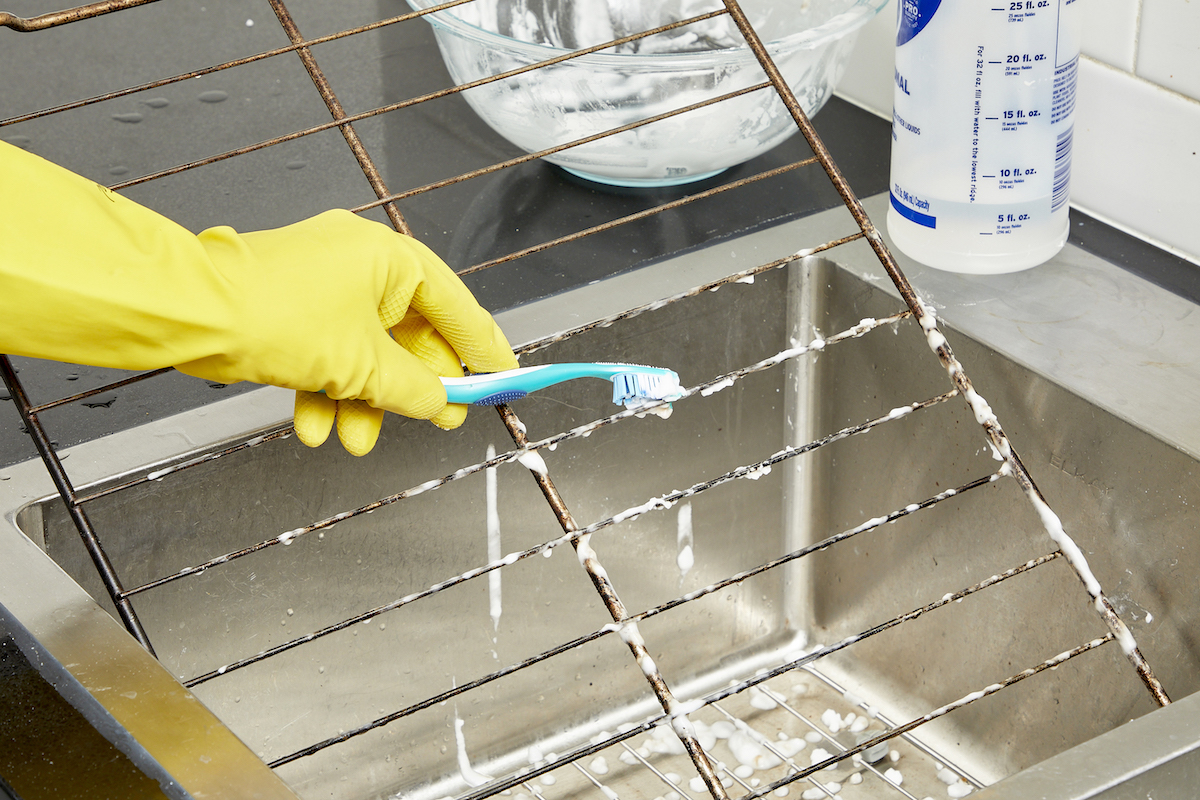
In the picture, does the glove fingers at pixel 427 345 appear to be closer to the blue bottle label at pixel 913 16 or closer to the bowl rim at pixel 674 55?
the bowl rim at pixel 674 55

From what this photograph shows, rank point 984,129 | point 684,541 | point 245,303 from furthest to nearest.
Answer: point 684,541 → point 984,129 → point 245,303

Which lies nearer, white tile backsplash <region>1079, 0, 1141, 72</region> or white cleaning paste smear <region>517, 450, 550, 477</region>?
white cleaning paste smear <region>517, 450, 550, 477</region>

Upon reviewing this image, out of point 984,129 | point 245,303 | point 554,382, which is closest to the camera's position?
point 245,303

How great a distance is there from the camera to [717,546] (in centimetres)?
101

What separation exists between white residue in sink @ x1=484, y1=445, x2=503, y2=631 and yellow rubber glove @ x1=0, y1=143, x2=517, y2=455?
0.22 metres

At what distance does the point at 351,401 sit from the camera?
67 centimetres

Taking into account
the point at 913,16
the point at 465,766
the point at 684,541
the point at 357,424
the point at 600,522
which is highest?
the point at 913,16

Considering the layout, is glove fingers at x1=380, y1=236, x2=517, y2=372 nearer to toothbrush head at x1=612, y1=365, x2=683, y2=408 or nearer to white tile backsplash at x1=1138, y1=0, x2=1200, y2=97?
toothbrush head at x1=612, y1=365, x2=683, y2=408

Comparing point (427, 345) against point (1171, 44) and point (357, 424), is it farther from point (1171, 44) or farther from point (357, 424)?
point (1171, 44)

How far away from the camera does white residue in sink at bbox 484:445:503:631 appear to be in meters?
0.91

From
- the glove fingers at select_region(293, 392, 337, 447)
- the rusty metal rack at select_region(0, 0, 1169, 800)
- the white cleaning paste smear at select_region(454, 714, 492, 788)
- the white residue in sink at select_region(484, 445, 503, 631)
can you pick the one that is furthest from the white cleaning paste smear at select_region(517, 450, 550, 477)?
the white cleaning paste smear at select_region(454, 714, 492, 788)

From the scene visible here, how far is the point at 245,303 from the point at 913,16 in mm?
511

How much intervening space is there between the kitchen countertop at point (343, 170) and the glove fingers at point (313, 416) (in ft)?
0.72

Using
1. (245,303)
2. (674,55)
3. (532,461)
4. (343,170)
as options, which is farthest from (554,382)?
(343,170)
